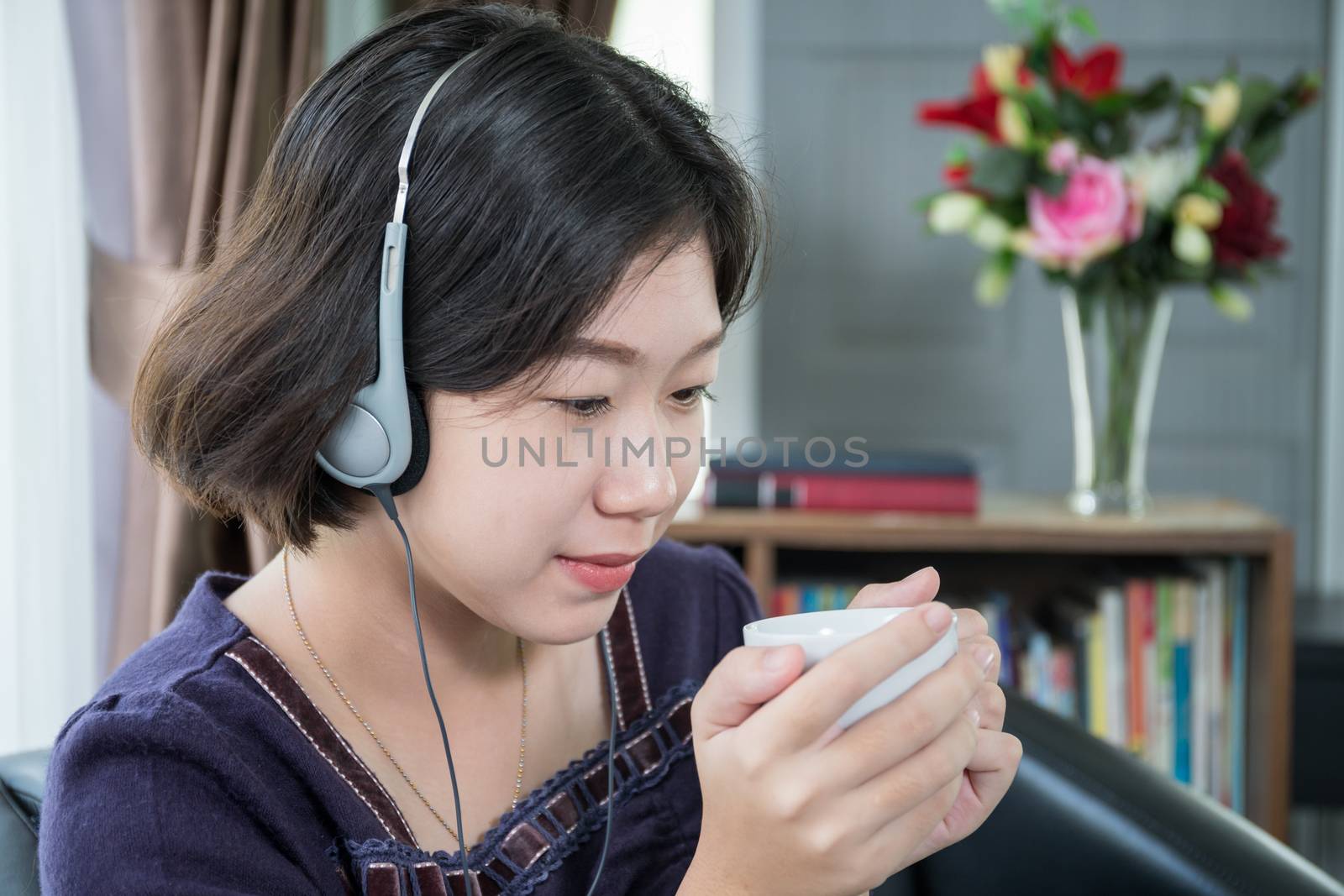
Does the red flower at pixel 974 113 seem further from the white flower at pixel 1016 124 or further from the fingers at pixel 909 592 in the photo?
the fingers at pixel 909 592

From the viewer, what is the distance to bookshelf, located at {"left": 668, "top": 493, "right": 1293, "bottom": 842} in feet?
5.30

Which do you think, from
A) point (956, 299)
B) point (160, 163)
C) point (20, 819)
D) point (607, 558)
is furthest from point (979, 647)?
point (956, 299)

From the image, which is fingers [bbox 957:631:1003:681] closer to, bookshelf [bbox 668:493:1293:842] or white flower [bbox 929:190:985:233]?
bookshelf [bbox 668:493:1293:842]

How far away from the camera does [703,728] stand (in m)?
0.61

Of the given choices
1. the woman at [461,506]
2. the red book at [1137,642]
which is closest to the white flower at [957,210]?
the red book at [1137,642]

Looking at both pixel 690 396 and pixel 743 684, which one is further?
pixel 690 396

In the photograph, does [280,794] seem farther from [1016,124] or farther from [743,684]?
[1016,124]

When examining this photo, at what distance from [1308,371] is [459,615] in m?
1.86

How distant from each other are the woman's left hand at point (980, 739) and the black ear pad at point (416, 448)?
0.88 feet

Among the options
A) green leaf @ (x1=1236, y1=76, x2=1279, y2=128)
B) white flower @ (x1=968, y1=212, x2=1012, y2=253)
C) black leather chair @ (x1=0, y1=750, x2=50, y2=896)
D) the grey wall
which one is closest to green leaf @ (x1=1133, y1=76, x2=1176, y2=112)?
green leaf @ (x1=1236, y1=76, x2=1279, y2=128)

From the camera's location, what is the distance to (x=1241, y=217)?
161 centimetres

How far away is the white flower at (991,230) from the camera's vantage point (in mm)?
1656

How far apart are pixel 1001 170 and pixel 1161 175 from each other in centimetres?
21

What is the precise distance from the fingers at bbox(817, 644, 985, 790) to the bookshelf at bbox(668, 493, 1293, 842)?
1.05m
